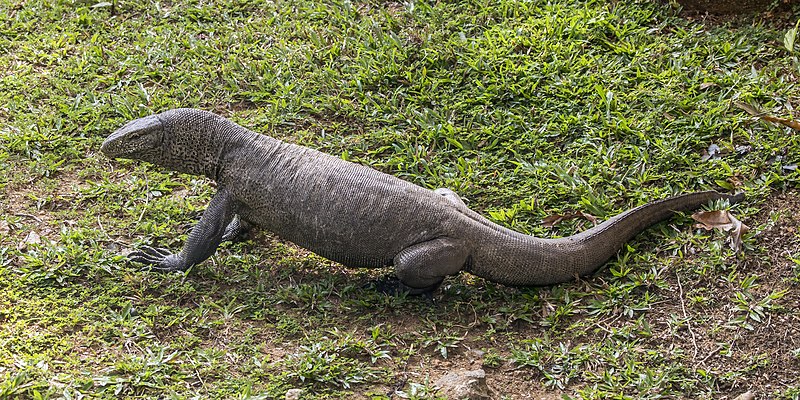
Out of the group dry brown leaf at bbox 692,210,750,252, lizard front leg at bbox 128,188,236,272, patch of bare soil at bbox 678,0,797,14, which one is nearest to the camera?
dry brown leaf at bbox 692,210,750,252

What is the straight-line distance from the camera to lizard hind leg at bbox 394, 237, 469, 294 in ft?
18.9

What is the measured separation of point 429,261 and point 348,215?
60cm

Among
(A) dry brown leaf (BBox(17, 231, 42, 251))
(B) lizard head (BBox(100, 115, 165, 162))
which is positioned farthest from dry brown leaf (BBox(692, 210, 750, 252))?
Result: (A) dry brown leaf (BBox(17, 231, 42, 251))

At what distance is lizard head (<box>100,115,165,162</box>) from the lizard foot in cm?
65

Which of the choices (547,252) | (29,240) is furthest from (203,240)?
(547,252)

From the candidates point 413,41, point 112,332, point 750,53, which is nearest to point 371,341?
point 112,332

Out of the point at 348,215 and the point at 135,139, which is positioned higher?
the point at 135,139

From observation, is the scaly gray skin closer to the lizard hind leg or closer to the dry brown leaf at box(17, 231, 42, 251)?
the lizard hind leg

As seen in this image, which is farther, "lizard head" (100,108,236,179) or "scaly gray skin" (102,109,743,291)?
"lizard head" (100,108,236,179)

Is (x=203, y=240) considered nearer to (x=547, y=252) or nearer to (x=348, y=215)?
(x=348, y=215)

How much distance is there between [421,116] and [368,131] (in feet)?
1.47

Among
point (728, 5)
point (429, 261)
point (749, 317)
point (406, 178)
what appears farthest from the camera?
point (728, 5)

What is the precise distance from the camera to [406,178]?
23.2 feet

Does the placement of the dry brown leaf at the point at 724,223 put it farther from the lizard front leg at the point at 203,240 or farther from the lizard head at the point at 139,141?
the lizard head at the point at 139,141
